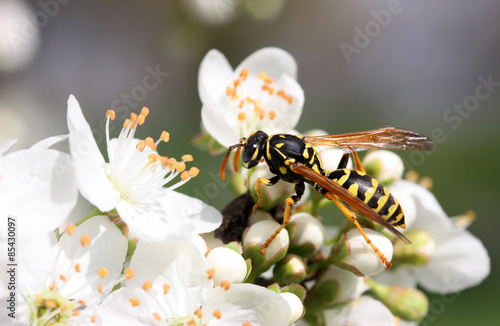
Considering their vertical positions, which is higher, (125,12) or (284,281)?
(284,281)

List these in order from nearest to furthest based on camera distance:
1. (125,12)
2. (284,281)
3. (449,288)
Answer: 1. (284,281)
2. (449,288)
3. (125,12)

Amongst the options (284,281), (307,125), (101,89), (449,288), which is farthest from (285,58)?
(101,89)

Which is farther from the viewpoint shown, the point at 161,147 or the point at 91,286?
the point at 161,147

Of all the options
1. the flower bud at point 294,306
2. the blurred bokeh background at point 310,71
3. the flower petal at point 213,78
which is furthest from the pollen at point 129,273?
the blurred bokeh background at point 310,71

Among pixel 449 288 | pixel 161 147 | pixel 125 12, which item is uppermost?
pixel 449 288

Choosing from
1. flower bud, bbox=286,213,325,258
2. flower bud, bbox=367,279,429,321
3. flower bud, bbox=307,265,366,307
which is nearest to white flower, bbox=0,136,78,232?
flower bud, bbox=286,213,325,258

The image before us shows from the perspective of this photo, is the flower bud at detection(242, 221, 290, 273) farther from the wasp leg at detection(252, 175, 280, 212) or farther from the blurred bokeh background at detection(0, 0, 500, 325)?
the blurred bokeh background at detection(0, 0, 500, 325)

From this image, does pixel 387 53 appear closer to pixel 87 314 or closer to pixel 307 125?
pixel 307 125
